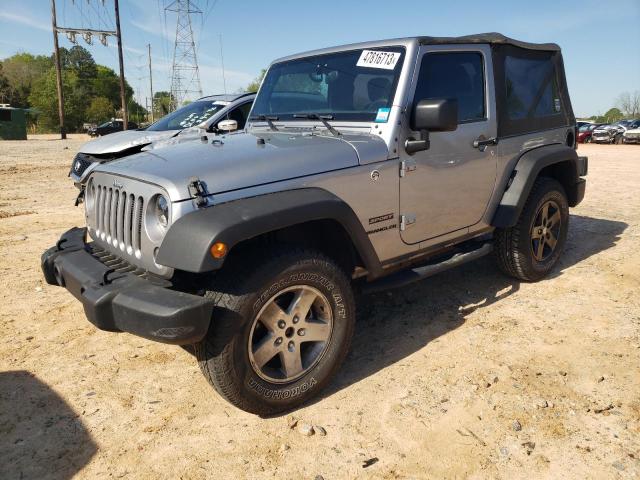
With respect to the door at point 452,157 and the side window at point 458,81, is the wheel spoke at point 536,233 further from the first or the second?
the side window at point 458,81

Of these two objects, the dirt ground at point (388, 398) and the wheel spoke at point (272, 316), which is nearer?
the dirt ground at point (388, 398)

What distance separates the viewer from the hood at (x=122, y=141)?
259 inches

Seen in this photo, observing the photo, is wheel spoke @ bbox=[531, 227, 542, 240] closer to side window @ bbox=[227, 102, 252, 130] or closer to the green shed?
side window @ bbox=[227, 102, 252, 130]

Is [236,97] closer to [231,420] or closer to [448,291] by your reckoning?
[448,291]

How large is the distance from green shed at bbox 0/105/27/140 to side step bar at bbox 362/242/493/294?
33.6 m

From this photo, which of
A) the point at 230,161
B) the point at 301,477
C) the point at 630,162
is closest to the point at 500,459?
the point at 301,477

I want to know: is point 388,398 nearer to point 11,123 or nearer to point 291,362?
point 291,362

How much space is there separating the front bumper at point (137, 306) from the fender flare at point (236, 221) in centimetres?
17

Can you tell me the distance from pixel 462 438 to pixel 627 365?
138 cm

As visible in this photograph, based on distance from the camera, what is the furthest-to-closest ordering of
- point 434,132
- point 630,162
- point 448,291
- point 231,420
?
point 630,162 < point 448,291 < point 434,132 < point 231,420

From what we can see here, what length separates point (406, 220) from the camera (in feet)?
10.7

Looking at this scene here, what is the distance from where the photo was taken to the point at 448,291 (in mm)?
4488

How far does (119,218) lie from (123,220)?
0.02 meters

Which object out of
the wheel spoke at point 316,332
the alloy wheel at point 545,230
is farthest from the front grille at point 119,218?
the alloy wheel at point 545,230
